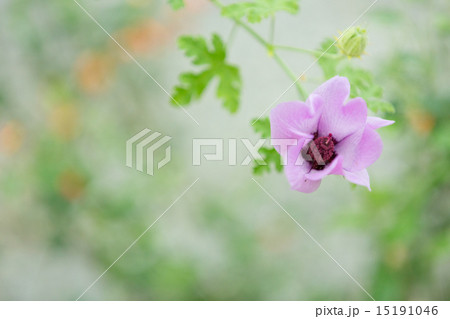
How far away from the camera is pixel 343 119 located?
0.56 m

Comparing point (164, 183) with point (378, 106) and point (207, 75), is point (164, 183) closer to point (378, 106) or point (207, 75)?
point (207, 75)

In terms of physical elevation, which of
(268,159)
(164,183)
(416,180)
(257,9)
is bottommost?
(164,183)

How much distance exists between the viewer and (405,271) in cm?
115

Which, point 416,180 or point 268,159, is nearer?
point 268,159

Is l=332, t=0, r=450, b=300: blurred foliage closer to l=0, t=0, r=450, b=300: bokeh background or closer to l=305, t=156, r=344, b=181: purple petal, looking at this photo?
l=0, t=0, r=450, b=300: bokeh background

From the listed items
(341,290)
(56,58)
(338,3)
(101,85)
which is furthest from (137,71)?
(341,290)

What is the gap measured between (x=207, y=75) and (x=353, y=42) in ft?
0.64

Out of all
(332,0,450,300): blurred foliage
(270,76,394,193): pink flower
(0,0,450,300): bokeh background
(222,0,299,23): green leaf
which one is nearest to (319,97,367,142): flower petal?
(270,76,394,193): pink flower

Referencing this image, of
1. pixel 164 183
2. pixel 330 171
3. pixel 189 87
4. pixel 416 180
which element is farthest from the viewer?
pixel 164 183

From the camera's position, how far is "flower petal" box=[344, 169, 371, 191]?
0.52 m

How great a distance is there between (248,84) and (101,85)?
40 centimetres

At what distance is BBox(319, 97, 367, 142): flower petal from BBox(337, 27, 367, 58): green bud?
0.10 metres

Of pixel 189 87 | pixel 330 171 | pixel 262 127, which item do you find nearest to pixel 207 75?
pixel 189 87

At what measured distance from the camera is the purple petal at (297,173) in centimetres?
53
